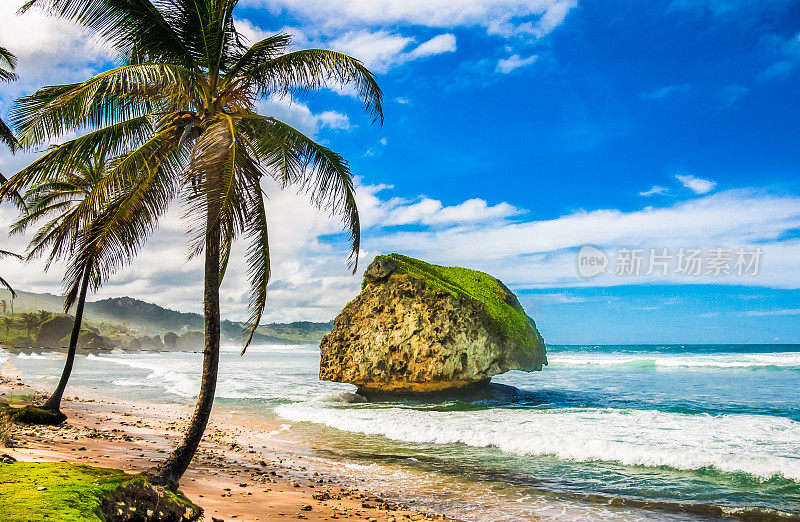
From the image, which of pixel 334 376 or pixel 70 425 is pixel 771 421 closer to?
pixel 334 376

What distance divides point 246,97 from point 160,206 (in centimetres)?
246

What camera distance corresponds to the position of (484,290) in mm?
24531

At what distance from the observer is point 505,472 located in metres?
11.2

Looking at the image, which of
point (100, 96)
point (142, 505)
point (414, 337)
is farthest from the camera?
point (414, 337)

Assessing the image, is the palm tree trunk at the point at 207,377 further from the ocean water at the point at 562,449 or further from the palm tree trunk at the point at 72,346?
the palm tree trunk at the point at 72,346

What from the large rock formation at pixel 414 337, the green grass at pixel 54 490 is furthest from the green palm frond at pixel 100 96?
the large rock formation at pixel 414 337

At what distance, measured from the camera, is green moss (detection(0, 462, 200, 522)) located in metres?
3.64

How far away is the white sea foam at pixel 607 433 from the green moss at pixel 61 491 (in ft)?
34.5

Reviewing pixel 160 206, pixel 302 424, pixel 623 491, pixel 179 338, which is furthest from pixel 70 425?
pixel 179 338

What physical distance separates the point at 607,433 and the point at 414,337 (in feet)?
25.9

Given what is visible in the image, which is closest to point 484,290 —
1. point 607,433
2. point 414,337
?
point 414,337

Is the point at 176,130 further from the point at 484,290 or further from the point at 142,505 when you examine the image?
the point at 484,290

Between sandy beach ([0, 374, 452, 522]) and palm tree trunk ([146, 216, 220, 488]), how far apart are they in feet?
2.22

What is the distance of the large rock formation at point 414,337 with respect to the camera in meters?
19.4
